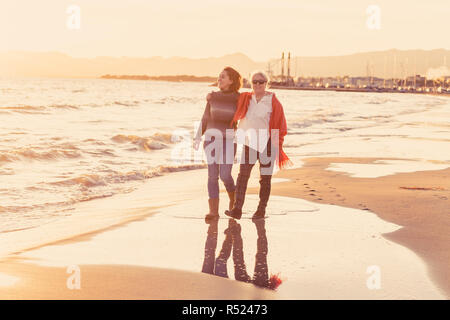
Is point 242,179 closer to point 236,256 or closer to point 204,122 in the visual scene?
point 204,122

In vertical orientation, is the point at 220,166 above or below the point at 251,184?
above

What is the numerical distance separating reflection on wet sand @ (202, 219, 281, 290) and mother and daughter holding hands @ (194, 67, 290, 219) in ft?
1.70

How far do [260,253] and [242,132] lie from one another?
1868 millimetres

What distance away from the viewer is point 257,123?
265 inches

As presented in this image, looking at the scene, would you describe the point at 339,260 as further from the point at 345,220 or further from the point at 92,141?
the point at 92,141

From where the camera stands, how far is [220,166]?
709 cm

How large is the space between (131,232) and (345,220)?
268 cm

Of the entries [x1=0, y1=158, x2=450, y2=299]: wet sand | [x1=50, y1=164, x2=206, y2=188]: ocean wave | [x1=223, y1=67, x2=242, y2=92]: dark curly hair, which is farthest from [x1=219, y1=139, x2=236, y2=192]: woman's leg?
[x1=50, y1=164, x2=206, y2=188]: ocean wave

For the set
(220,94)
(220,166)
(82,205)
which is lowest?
(82,205)

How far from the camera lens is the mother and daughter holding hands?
670 centimetres

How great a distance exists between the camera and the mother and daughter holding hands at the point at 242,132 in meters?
6.70

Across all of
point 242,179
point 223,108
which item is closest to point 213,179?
point 242,179
